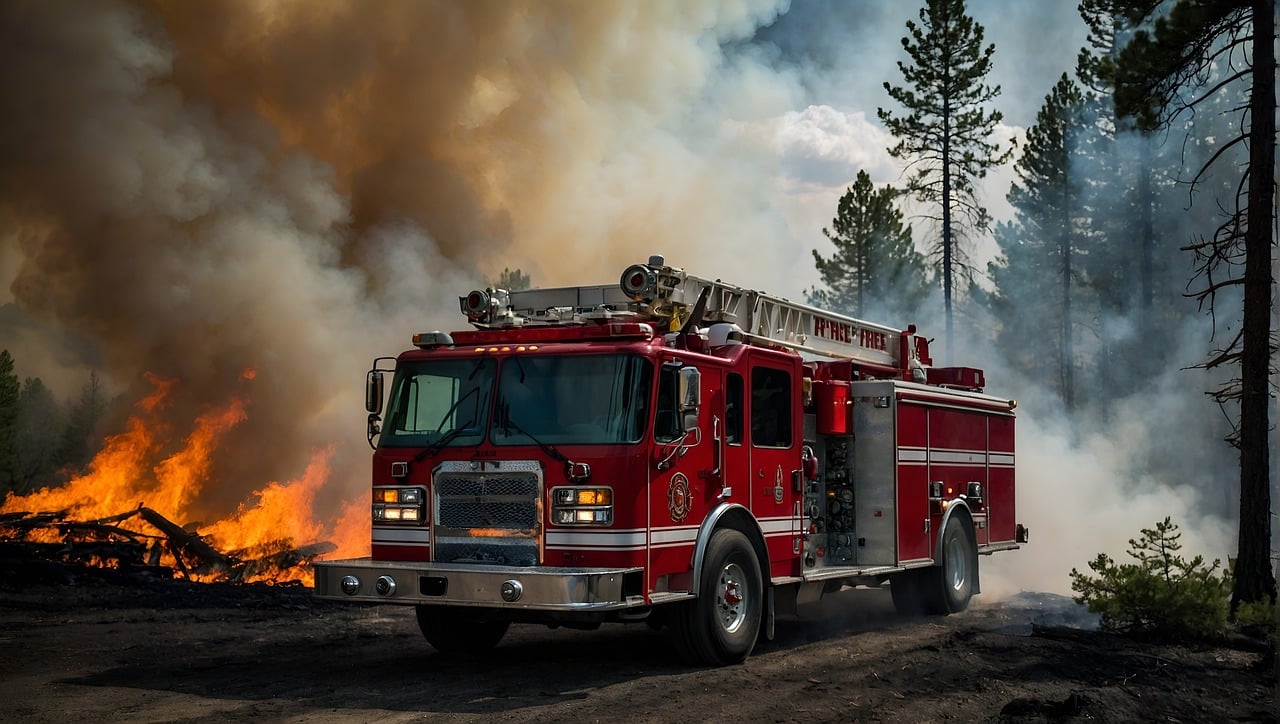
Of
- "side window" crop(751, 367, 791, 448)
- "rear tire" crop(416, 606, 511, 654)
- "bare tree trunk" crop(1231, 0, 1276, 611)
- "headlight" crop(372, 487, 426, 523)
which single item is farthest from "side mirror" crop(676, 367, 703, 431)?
"bare tree trunk" crop(1231, 0, 1276, 611)

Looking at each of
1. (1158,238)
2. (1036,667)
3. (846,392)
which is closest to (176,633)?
(846,392)

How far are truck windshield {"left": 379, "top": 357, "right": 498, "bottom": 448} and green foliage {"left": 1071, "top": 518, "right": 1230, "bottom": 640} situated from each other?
220 inches

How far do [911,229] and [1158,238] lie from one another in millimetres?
9005

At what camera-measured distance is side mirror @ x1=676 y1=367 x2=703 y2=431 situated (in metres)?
8.33

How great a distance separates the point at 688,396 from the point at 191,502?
13534 mm

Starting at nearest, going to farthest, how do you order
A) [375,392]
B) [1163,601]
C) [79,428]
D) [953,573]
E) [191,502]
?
[375,392]
[1163,601]
[953,573]
[191,502]
[79,428]

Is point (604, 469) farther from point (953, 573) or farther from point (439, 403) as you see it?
point (953, 573)

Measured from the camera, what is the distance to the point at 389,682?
28.2 ft

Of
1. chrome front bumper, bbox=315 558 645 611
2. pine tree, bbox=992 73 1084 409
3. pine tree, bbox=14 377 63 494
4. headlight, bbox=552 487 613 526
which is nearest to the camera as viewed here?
chrome front bumper, bbox=315 558 645 611

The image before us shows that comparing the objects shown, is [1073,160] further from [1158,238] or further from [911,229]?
[911,229]

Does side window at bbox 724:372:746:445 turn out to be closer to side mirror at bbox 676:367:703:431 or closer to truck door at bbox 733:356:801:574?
truck door at bbox 733:356:801:574

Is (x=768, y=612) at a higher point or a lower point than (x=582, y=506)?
lower

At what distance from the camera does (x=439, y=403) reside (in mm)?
9055

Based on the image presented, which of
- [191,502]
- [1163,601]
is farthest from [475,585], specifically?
[191,502]
